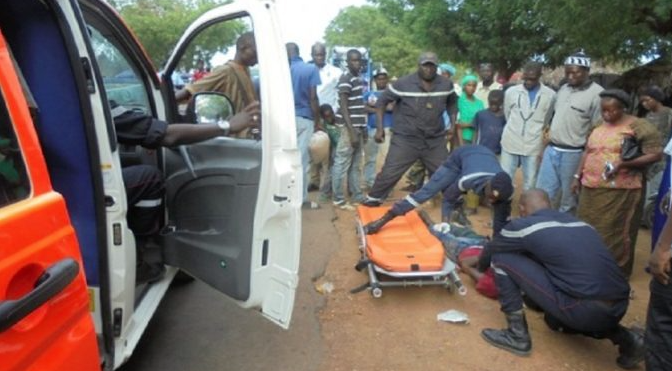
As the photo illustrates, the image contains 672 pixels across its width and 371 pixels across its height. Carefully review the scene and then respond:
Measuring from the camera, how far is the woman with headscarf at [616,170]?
13.0 ft

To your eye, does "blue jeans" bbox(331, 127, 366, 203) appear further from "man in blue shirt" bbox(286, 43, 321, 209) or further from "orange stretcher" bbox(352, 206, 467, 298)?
"orange stretcher" bbox(352, 206, 467, 298)

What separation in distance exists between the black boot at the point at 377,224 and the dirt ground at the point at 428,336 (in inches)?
15.6

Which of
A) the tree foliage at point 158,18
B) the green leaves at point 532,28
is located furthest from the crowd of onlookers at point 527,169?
the tree foliage at point 158,18

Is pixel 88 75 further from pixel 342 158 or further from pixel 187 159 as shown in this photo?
pixel 342 158

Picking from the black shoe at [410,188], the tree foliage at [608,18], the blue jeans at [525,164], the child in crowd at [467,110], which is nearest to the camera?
the tree foliage at [608,18]

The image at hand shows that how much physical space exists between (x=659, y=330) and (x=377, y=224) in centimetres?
233

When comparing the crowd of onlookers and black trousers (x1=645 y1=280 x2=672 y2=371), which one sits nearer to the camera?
black trousers (x1=645 y1=280 x2=672 y2=371)

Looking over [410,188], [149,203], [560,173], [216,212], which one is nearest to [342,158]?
[410,188]

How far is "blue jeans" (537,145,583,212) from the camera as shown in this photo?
498 cm

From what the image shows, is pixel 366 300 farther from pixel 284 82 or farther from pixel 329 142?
pixel 329 142

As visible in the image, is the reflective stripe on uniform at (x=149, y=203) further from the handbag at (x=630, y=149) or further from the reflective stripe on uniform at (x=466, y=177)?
the handbag at (x=630, y=149)

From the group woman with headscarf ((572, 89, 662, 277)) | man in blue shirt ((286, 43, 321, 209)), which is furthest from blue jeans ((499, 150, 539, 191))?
man in blue shirt ((286, 43, 321, 209))

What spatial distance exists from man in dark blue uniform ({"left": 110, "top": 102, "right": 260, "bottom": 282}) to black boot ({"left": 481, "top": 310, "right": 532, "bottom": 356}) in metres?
2.08

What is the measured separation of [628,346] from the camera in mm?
3051
